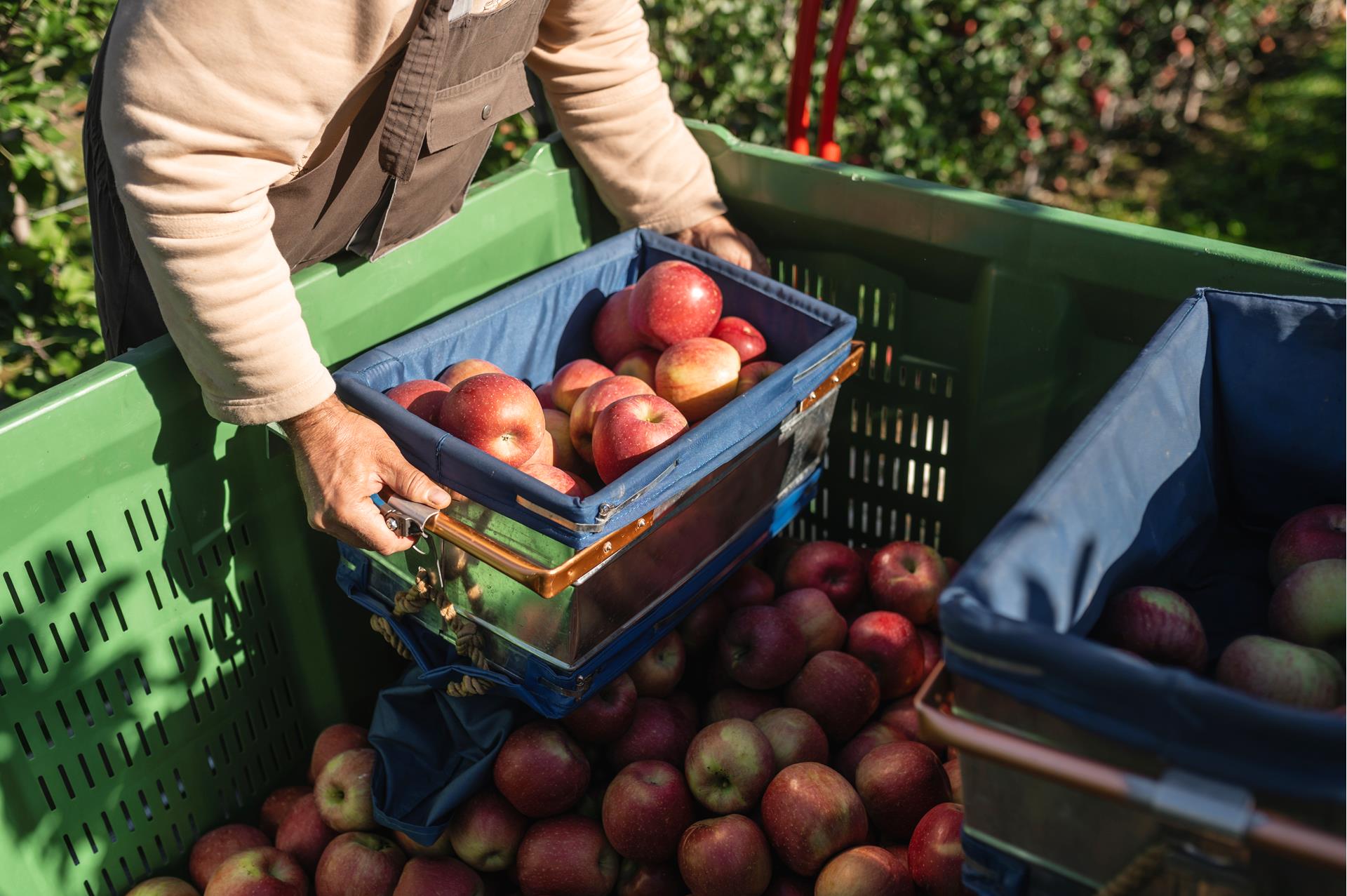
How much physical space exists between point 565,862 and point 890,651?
73cm

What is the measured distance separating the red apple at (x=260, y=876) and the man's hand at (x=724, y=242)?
1423 millimetres

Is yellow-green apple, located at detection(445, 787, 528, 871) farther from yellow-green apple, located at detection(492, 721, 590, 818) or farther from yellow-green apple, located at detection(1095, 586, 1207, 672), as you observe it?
yellow-green apple, located at detection(1095, 586, 1207, 672)

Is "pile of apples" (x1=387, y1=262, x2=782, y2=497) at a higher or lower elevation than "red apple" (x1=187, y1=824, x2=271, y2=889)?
higher

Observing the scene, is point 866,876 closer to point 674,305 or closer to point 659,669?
point 659,669

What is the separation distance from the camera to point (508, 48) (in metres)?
2.02

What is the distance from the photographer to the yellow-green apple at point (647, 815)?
6.41 feet

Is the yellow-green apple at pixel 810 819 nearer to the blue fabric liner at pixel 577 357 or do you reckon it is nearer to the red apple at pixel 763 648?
the red apple at pixel 763 648

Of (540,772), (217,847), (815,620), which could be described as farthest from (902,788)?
(217,847)

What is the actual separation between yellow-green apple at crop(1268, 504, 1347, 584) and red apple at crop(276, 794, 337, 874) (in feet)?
5.53

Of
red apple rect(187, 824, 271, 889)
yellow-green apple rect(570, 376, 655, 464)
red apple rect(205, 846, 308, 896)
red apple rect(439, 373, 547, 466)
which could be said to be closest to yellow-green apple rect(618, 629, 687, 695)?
yellow-green apple rect(570, 376, 655, 464)

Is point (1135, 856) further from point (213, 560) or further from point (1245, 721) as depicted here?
point (213, 560)

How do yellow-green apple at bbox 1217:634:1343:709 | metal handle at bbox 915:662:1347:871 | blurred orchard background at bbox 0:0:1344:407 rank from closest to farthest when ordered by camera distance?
metal handle at bbox 915:662:1347:871
yellow-green apple at bbox 1217:634:1343:709
blurred orchard background at bbox 0:0:1344:407

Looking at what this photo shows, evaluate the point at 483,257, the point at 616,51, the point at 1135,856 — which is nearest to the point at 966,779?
the point at 1135,856

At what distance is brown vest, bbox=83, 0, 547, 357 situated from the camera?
6.07 feet
